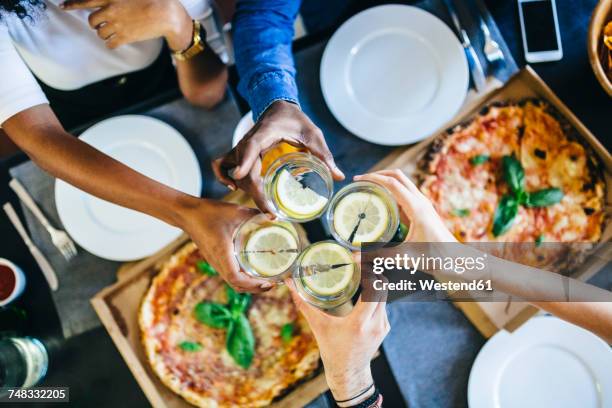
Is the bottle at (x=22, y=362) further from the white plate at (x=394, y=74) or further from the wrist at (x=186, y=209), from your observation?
the white plate at (x=394, y=74)

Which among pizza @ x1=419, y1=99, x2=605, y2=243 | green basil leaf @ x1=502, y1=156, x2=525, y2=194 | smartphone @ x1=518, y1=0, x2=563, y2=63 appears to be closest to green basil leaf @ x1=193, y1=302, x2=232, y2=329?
pizza @ x1=419, y1=99, x2=605, y2=243

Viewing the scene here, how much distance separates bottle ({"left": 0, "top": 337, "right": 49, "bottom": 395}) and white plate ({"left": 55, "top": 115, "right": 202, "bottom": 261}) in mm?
398

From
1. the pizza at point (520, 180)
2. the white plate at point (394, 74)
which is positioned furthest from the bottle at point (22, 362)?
the pizza at point (520, 180)

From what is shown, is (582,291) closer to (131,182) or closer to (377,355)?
(377,355)

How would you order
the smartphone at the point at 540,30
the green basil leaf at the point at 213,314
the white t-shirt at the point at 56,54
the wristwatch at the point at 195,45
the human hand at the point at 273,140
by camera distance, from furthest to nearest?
the smartphone at the point at 540,30 → the green basil leaf at the point at 213,314 → the wristwatch at the point at 195,45 → the white t-shirt at the point at 56,54 → the human hand at the point at 273,140

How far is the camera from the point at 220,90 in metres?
1.72

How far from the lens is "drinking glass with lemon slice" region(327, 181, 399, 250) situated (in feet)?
4.42

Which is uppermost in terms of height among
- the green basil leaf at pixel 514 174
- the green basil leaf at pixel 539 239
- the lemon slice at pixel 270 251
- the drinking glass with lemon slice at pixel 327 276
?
the lemon slice at pixel 270 251

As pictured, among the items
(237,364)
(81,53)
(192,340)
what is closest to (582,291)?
(237,364)

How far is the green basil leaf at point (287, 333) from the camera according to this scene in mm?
1688

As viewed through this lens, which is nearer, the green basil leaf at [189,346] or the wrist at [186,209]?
the wrist at [186,209]

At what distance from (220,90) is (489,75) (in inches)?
38.8

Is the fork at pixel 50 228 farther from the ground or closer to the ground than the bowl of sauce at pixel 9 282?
farther from the ground

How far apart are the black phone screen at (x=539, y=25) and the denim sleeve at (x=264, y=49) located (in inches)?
35.3
